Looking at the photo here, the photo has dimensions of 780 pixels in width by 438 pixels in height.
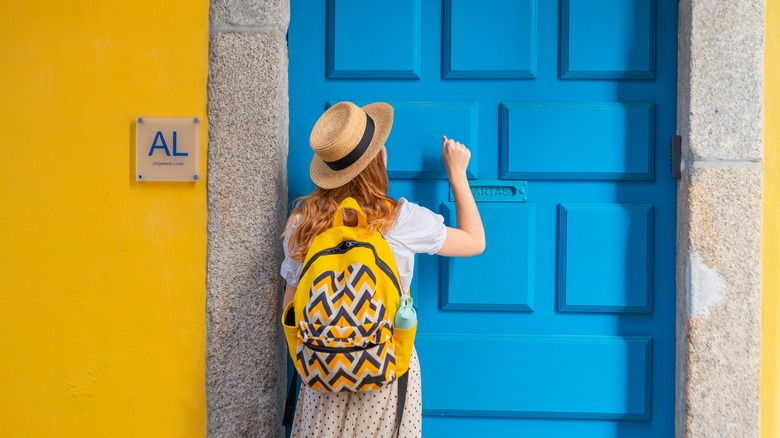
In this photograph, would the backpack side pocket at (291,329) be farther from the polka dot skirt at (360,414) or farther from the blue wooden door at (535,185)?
the blue wooden door at (535,185)

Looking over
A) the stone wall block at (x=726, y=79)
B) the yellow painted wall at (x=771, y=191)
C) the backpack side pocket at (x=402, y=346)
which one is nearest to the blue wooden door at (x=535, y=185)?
the stone wall block at (x=726, y=79)

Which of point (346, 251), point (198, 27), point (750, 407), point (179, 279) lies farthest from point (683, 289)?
point (198, 27)

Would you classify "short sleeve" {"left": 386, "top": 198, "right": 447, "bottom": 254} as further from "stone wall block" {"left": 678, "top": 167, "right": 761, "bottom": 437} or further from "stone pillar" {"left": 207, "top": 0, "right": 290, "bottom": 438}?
"stone wall block" {"left": 678, "top": 167, "right": 761, "bottom": 437}

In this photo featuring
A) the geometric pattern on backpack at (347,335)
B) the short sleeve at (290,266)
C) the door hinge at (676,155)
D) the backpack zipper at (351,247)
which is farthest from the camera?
the door hinge at (676,155)

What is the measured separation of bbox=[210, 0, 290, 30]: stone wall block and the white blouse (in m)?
0.79

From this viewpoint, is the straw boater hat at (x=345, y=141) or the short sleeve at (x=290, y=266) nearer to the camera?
the straw boater hat at (x=345, y=141)

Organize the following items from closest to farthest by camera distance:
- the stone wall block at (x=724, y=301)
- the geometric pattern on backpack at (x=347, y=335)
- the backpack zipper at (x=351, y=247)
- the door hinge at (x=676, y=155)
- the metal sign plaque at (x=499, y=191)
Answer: the geometric pattern on backpack at (x=347, y=335) → the backpack zipper at (x=351, y=247) → the stone wall block at (x=724, y=301) → the door hinge at (x=676, y=155) → the metal sign plaque at (x=499, y=191)

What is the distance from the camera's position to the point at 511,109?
2.56 meters

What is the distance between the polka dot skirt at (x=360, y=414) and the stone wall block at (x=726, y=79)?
1.38 meters

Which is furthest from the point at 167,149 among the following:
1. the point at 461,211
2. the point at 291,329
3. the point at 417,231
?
the point at 461,211

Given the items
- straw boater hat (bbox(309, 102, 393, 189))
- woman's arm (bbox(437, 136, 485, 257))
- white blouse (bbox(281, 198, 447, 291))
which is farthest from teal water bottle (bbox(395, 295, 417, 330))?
straw boater hat (bbox(309, 102, 393, 189))

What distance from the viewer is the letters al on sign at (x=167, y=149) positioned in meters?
2.46

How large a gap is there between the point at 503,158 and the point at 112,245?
153 cm

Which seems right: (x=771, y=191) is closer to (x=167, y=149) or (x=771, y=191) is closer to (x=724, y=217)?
(x=724, y=217)
